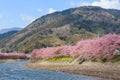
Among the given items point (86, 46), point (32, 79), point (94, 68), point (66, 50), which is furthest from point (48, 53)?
point (32, 79)

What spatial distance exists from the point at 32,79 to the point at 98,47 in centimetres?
3425

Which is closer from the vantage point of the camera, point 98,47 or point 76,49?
point 98,47

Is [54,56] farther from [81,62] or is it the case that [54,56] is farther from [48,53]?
[81,62]

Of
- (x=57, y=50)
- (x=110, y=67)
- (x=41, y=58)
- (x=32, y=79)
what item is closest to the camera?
(x=32, y=79)

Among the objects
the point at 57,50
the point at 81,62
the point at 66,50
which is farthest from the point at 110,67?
the point at 57,50

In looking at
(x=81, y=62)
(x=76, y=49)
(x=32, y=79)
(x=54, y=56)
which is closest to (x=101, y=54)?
(x=81, y=62)

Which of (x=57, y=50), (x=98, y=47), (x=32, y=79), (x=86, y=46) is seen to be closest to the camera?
(x=32, y=79)

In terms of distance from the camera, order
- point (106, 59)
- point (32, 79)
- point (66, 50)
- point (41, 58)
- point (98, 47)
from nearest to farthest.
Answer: point (32, 79), point (106, 59), point (98, 47), point (66, 50), point (41, 58)

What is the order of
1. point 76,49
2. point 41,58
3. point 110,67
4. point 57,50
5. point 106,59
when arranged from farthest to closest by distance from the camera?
point 41,58
point 57,50
point 76,49
point 106,59
point 110,67

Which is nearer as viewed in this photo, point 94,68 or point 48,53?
point 94,68

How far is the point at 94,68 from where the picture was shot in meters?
76.8

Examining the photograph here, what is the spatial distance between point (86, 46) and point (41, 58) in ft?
164

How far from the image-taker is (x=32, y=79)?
195 feet

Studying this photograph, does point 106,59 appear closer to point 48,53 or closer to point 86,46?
point 86,46
